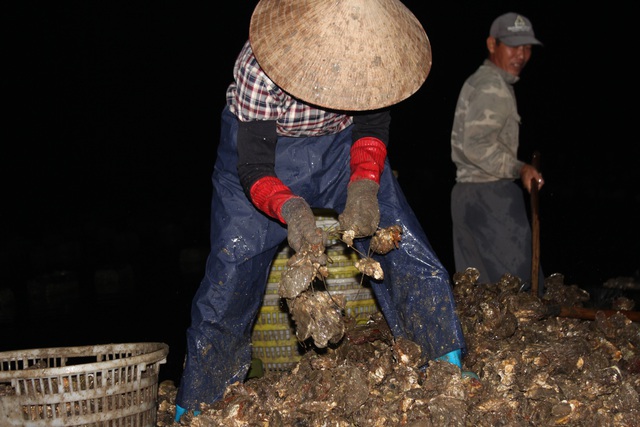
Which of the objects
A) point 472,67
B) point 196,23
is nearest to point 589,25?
point 472,67

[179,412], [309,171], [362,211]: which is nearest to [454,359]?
[362,211]

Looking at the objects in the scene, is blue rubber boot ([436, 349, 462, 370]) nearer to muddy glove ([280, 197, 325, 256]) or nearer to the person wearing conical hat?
the person wearing conical hat

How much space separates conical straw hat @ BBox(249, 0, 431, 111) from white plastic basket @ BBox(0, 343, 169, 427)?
1197 millimetres

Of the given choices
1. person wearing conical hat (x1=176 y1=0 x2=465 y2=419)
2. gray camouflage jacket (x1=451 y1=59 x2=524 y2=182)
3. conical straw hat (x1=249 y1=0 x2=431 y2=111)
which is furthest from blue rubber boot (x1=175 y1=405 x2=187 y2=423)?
gray camouflage jacket (x1=451 y1=59 x2=524 y2=182)

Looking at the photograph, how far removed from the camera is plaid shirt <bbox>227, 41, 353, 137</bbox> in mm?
2662

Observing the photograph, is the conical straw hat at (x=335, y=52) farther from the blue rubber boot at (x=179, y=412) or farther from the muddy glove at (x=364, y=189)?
the blue rubber boot at (x=179, y=412)

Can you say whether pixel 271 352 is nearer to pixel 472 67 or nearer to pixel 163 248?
pixel 163 248

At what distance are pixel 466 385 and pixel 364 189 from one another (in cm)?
82

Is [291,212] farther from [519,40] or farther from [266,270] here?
[519,40]

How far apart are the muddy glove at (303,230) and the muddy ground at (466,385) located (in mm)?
547

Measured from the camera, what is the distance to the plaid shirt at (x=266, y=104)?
8.73 ft

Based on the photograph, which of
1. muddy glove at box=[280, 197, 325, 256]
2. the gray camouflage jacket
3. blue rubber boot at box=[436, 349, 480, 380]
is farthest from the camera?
the gray camouflage jacket

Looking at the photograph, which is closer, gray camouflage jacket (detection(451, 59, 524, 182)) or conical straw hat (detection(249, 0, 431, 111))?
conical straw hat (detection(249, 0, 431, 111))

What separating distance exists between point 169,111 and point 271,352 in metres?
9.18
